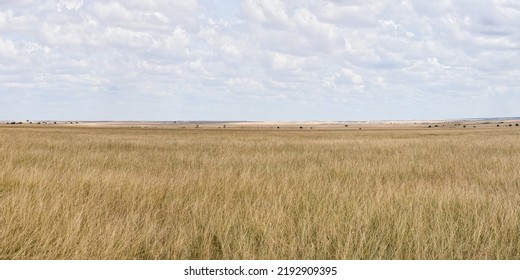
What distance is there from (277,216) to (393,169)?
8862mm

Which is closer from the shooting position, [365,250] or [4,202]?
[365,250]

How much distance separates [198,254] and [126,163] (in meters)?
10.9

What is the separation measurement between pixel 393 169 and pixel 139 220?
970cm

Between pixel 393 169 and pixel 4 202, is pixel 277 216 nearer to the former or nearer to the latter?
pixel 4 202

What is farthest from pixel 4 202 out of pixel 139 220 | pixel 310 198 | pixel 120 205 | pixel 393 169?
pixel 393 169

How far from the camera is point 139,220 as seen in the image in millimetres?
6773

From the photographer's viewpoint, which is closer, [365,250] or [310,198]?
[365,250]

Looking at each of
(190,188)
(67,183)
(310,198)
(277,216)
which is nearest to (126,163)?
(67,183)

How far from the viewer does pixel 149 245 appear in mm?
5621

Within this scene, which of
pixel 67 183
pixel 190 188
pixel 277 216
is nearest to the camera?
pixel 277 216

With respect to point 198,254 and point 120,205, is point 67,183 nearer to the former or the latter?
point 120,205
